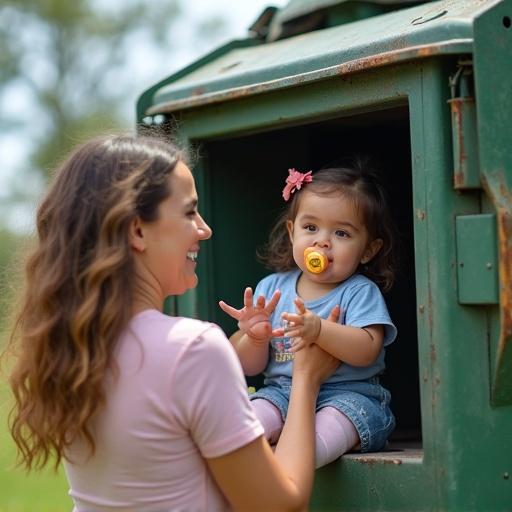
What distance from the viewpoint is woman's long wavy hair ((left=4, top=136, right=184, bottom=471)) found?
247 cm

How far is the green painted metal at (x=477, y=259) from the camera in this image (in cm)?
293

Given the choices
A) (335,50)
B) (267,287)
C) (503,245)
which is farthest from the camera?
(267,287)

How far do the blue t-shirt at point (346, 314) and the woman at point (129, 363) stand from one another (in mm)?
871

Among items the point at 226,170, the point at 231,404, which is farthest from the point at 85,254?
the point at 226,170

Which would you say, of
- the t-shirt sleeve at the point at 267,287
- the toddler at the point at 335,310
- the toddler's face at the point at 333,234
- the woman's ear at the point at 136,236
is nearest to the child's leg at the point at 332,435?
the toddler at the point at 335,310

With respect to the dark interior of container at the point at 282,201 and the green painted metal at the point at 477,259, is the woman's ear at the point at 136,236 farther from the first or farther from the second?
the dark interior of container at the point at 282,201

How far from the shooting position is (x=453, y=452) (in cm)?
298

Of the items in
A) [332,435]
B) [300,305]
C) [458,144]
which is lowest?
[332,435]

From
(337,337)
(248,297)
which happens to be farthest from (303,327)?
(248,297)

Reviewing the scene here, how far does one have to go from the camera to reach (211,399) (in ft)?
7.97

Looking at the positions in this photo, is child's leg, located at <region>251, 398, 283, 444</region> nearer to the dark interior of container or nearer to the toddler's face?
the toddler's face

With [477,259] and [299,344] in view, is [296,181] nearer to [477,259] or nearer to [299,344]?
[299,344]

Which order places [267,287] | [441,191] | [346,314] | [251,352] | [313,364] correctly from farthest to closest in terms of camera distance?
[267,287] < [251,352] < [346,314] < [313,364] < [441,191]

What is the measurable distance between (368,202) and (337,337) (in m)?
0.54
